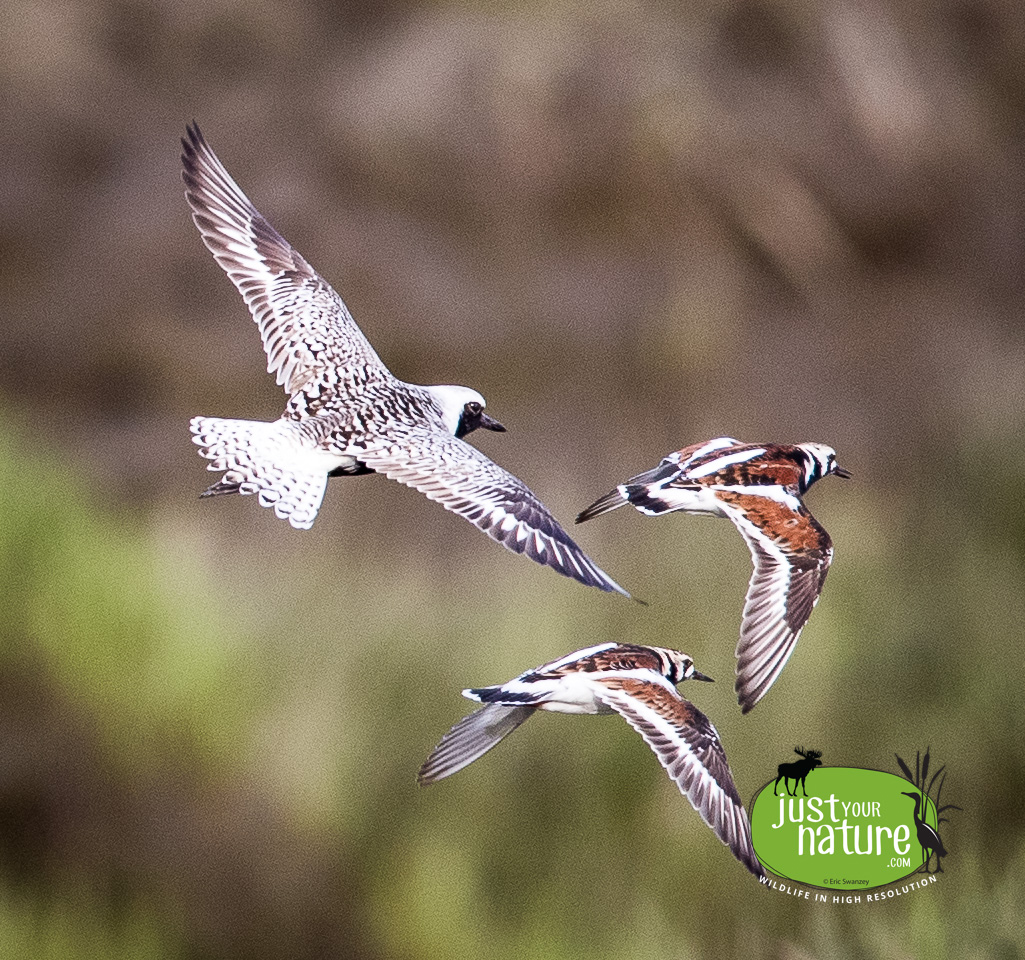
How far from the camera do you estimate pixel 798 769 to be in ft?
4.06

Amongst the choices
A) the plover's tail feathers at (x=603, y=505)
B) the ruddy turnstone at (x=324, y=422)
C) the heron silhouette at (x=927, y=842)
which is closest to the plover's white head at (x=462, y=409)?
the ruddy turnstone at (x=324, y=422)

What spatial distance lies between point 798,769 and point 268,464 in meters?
0.58

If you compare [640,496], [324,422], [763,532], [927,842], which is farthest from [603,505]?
[927,842]

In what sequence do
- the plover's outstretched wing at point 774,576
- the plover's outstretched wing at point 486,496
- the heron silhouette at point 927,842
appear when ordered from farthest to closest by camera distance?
the heron silhouette at point 927,842
the plover's outstretched wing at point 774,576
the plover's outstretched wing at point 486,496

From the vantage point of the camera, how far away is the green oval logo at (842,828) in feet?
3.99

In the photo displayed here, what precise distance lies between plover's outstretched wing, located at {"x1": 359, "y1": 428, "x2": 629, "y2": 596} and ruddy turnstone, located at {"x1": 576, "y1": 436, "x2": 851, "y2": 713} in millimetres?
167

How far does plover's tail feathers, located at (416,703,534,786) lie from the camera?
1224 mm

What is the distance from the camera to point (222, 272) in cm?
129

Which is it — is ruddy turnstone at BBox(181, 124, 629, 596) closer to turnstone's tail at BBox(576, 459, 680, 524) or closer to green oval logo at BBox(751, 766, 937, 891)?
turnstone's tail at BBox(576, 459, 680, 524)

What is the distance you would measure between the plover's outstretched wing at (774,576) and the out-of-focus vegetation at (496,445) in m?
0.04

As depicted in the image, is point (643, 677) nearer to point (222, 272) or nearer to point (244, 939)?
point (244, 939)

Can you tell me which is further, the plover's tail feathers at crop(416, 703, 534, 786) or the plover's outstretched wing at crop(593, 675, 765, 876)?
the plover's tail feathers at crop(416, 703, 534, 786)

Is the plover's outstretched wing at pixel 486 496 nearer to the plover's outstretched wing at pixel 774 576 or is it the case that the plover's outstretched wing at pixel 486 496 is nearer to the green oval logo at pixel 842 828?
the plover's outstretched wing at pixel 774 576

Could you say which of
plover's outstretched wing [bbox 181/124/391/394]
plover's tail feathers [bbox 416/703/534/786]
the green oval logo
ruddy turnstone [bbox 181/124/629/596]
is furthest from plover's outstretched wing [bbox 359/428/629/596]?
the green oval logo
